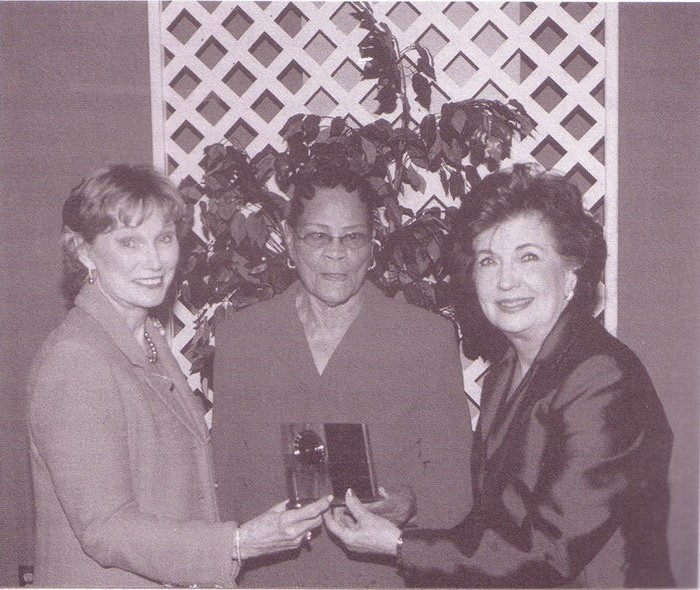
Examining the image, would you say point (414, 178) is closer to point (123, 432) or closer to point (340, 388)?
point (340, 388)

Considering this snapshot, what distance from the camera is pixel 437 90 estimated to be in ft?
5.27

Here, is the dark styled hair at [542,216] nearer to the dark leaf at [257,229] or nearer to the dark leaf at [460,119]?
the dark leaf at [460,119]

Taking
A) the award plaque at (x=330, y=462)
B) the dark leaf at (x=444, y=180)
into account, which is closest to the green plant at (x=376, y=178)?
the dark leaf at (x=444, y=180)

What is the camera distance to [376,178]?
1.57 m

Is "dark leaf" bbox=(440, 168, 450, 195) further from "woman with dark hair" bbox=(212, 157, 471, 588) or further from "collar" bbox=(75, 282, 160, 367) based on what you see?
"collar" bbox=(75, 282, 160, 367)

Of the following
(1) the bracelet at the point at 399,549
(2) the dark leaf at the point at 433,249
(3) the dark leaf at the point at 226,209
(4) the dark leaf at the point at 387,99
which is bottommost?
(1) the bracelet at the point at 399,549

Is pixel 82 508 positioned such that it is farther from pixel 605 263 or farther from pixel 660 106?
pixel 660 106

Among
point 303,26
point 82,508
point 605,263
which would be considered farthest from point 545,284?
point 82,508

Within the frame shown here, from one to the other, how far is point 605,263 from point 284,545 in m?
0.81

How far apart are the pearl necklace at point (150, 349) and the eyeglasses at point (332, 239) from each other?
0.35 metres

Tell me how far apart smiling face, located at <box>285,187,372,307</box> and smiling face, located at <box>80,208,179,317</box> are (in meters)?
0.28

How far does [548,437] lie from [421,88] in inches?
29.6

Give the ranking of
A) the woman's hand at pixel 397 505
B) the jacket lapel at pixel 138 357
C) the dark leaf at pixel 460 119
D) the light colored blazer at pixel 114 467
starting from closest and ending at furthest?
1. the light colored blazer at pixel 114 467
2. the jacket lapel at pixel 138 357
3. the woman's hand at pixel 397 505
4. the dark leaf at pixel 460 119

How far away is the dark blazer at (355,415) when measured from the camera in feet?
4.85
